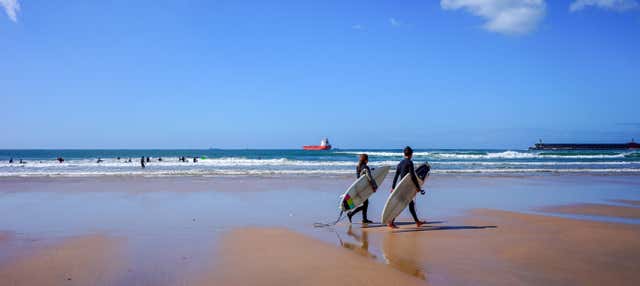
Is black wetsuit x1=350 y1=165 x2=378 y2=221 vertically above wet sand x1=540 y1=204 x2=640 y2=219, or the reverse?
black wetsuit x1=350 y1=165 x2=378 y2=221

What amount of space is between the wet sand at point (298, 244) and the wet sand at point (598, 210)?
3 centimetres

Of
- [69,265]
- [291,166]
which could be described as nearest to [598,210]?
[69,265]

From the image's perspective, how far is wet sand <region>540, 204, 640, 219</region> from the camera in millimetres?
9672

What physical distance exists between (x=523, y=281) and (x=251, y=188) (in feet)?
37.7

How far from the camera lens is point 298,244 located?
6566mm

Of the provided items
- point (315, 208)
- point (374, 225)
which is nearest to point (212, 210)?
point (315, 208)

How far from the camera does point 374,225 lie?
8.39m

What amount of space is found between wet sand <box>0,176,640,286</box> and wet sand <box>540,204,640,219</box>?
3 centimetres

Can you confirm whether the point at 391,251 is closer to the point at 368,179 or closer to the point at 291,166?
the point at 368,179

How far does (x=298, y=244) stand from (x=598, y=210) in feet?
26.0

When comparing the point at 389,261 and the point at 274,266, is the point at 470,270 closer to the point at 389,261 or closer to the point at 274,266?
the point at 389,261

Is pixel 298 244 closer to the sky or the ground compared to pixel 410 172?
closer to the ground

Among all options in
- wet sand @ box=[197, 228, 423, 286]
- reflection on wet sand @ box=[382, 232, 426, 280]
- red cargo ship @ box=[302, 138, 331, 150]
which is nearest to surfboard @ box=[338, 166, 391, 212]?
reflection on wet sand @ box=[382, 232, 426, 280]

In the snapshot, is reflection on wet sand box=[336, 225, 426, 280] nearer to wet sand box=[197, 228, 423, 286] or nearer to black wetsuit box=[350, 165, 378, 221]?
wet sand box=[197, 228, 423, 286]
